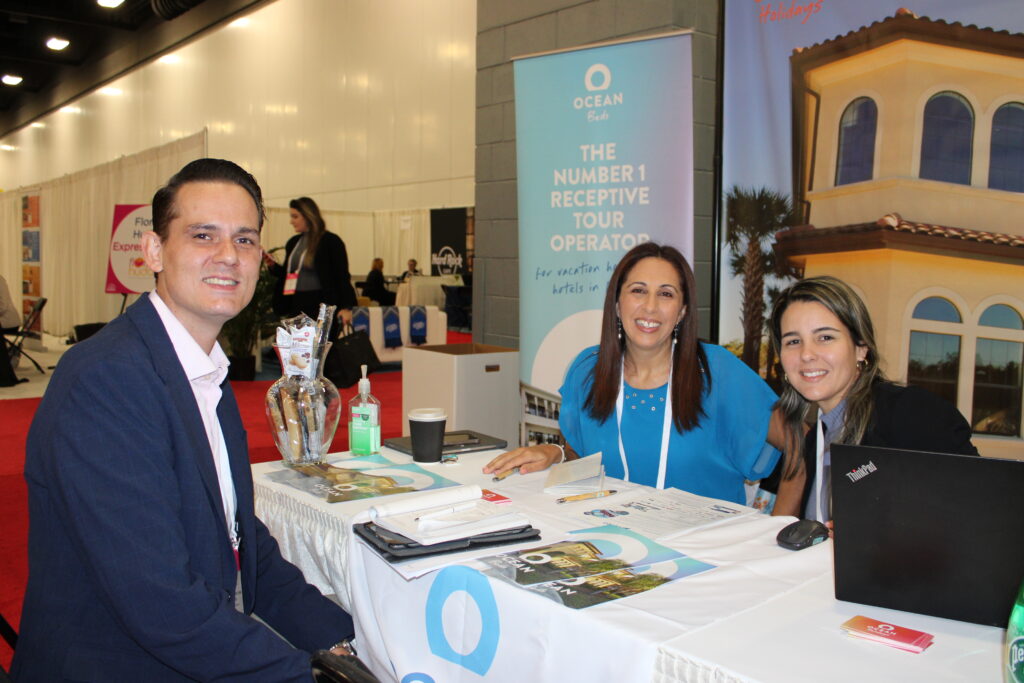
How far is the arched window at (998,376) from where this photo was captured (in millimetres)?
2812

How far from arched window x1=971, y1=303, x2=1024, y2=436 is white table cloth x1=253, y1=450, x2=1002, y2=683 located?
71.2 inches

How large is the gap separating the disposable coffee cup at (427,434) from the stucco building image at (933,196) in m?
1.94

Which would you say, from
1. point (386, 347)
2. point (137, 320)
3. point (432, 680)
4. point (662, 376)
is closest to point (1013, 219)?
point (662, 376)

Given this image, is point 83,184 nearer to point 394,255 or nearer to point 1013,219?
point 394,255

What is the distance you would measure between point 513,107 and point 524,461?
3096 mm

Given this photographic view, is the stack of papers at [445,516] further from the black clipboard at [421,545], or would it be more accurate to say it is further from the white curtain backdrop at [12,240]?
the white curtain backdrop at [12,240]

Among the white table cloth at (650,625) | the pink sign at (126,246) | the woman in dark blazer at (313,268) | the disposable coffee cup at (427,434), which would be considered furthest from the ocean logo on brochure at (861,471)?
the pink sign at (126,246)

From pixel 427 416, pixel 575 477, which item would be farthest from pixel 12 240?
pixel 575 477

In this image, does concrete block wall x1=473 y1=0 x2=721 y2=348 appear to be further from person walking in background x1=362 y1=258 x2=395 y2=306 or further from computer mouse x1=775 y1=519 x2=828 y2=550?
person walking in background x1=362 y1=258 x2=395 y2=306

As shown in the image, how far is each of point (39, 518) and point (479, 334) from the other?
373cm

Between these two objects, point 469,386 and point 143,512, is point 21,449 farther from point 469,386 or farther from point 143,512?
point 143,512

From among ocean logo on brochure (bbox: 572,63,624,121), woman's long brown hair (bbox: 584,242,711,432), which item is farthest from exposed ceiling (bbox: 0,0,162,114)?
woman's long brown hair (bbox: 584,242,711,432)

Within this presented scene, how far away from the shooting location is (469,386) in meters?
3.87

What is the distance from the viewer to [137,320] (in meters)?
1.24
